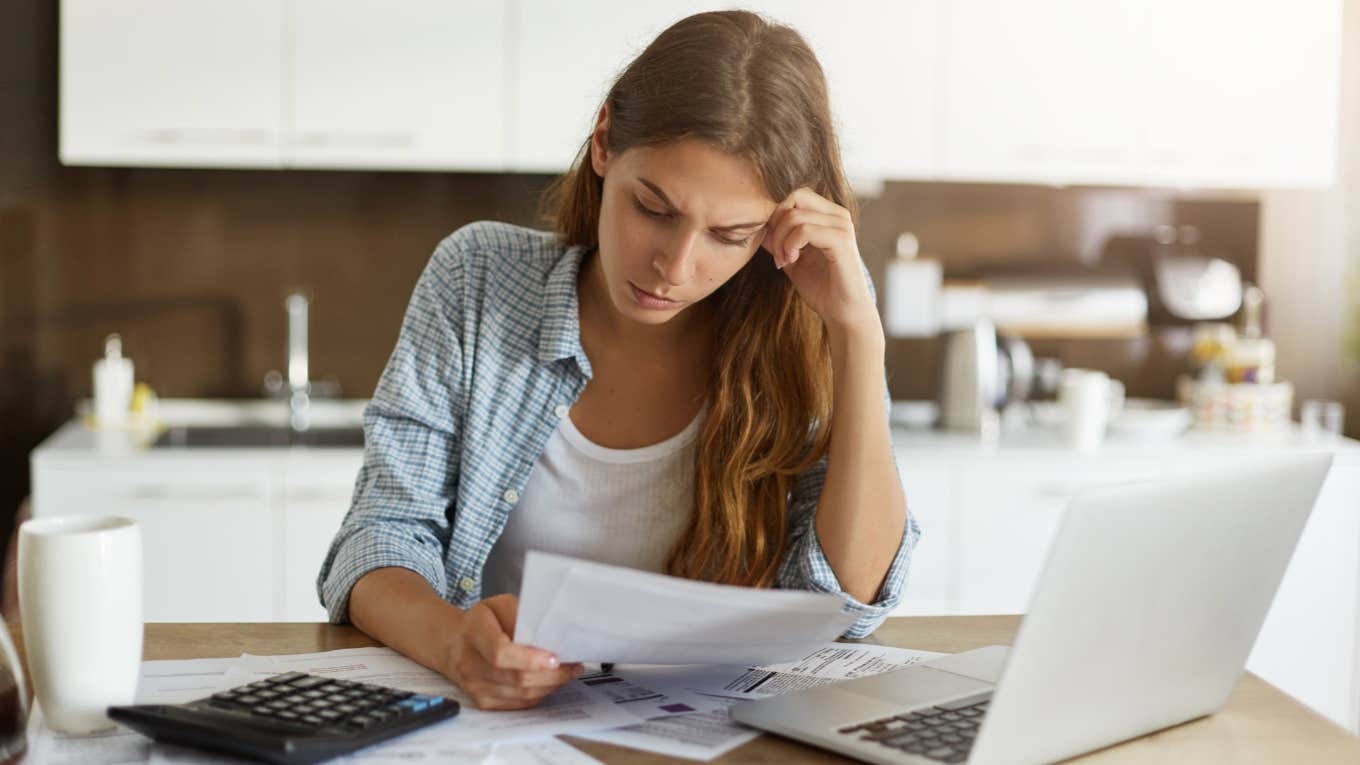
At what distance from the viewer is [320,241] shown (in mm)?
3320

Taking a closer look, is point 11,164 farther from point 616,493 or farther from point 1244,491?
point 1244,491

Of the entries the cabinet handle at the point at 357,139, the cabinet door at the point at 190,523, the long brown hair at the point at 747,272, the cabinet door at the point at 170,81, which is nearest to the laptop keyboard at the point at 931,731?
the long brown hair at the point at 747,272

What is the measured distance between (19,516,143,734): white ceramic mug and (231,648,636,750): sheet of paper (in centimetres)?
15

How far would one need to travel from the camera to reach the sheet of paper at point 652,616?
0.93m

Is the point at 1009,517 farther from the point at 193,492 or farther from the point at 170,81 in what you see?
the point at 170,81

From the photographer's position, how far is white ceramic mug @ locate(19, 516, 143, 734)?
0.90 meters

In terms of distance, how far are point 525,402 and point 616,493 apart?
0.15m

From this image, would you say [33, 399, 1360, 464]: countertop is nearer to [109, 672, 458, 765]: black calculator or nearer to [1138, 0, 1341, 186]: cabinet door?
[1138, 0, 1341, 186]: cabinet door

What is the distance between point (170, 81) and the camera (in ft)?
9.73

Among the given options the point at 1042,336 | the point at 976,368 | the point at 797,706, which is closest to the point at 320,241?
the point at 976,368

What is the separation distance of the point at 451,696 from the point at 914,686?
37cm

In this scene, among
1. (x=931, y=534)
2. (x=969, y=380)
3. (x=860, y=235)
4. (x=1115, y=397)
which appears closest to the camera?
(x=931, y=534)

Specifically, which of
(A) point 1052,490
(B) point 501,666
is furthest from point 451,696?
(A) point 1052,490

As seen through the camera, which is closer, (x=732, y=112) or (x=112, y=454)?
(x=732, y=112)
